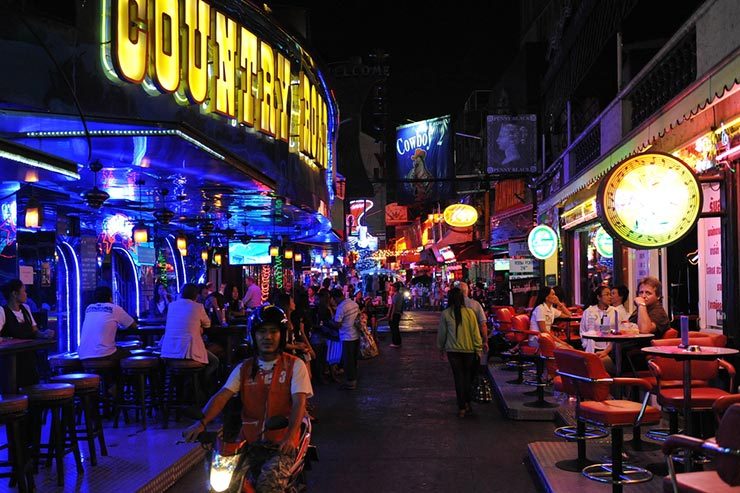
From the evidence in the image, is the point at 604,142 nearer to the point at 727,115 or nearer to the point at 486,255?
the point at 727,115

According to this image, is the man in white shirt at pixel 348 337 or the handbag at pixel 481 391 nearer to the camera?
the handbag at pixel 481 391

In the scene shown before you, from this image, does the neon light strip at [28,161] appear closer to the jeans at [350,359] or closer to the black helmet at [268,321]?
the black helmet at [268,321]

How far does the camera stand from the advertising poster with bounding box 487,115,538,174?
20.8 metres

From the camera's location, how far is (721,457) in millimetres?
3879

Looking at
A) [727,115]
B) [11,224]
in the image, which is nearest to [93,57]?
[11,224]

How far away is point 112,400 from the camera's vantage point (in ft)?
32.4

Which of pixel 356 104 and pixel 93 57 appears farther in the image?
pixel 356 104

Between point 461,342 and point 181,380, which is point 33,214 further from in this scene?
point 461,342

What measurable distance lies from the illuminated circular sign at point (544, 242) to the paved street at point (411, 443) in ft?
16.6

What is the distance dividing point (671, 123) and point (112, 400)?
8402mm

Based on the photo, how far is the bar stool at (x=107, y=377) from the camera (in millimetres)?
9562

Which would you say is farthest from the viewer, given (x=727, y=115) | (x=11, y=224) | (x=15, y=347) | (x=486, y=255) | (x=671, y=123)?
(x=486, y=255)

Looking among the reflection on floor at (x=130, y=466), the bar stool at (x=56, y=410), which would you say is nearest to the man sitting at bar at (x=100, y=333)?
the reflection on floor at (x=130, y=466)

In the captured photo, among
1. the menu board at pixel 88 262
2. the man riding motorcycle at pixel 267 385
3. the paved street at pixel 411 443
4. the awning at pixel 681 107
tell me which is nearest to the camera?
the man riding motorcycle at pixel 267 385
